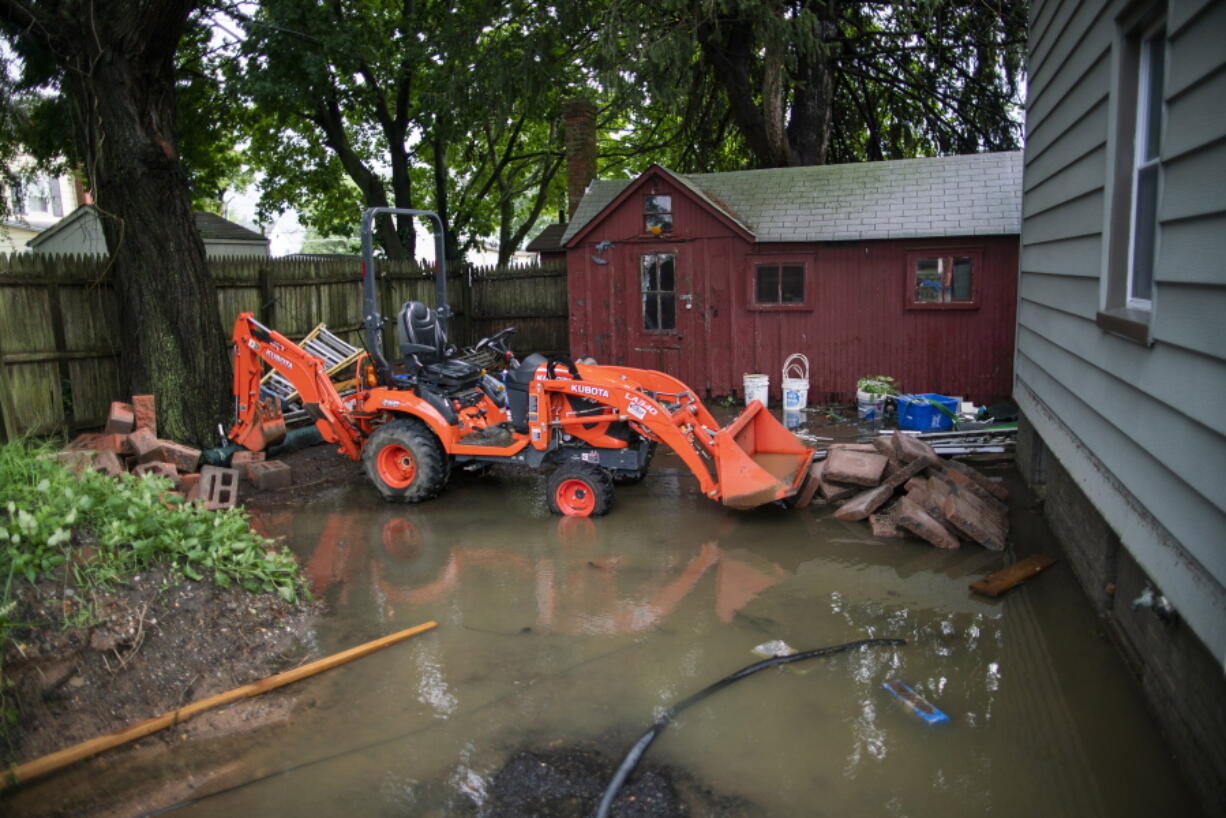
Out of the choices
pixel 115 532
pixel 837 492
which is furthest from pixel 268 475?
pixel 837 492

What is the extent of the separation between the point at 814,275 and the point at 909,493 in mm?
5549

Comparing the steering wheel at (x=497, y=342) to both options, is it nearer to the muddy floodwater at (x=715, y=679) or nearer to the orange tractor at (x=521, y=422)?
the orange tractor at (x=521, y=422)

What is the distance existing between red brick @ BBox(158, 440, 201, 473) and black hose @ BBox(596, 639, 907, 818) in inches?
233

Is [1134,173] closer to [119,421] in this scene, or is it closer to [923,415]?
[923,415]

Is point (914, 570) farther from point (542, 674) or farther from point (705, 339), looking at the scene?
point (705, 339)

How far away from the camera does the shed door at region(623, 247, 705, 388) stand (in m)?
12.4

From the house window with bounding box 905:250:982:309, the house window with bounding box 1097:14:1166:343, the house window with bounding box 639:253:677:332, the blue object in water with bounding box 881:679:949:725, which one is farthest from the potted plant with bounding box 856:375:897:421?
the blue object in water with bounding box 881:679:949:725

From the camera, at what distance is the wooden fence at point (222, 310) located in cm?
820

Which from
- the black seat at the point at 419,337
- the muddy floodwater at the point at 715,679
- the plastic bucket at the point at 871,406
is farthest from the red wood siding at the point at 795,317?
the muddy floodwater at the point at 715,679

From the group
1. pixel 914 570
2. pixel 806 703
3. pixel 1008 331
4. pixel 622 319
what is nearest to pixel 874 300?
pixel 1008 331

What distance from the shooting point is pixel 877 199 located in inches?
465

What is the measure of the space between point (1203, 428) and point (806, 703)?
2.05 metres

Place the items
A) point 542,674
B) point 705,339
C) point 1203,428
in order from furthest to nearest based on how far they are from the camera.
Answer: point 705,339 → point 542,674 → point 1203,428

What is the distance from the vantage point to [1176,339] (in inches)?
134
